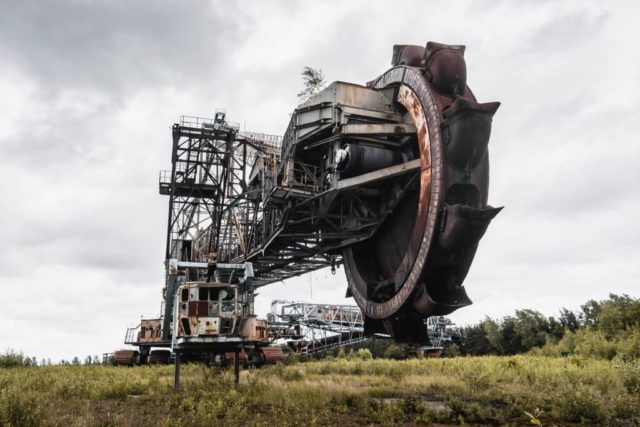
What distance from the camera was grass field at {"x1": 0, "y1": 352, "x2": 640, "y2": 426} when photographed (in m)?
10.6

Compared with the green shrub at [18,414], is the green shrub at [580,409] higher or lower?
lower

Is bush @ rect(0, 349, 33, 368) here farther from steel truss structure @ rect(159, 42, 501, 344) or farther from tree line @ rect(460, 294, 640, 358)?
tree line @ rect(460, 294, 640, 358)

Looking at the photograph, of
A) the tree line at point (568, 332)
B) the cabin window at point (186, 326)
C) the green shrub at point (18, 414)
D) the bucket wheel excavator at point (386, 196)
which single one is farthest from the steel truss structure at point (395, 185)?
the tree line at point (568, 332)

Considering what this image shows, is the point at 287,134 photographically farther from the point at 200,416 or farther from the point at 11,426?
the point at 11,426

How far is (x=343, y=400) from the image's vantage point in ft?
42.3

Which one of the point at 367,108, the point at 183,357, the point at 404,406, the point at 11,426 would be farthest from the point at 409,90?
the point at 183,357

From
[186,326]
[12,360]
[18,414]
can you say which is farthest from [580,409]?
[12,360]

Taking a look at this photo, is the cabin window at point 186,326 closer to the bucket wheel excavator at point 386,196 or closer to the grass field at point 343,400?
the bucket wheel excavator at point 386,196

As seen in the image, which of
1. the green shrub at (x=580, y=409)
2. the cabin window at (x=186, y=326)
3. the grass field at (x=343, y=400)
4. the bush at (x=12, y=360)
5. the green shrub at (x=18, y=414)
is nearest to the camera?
the green shrub at (x=18, y=414)

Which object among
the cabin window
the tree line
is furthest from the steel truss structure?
the tree line

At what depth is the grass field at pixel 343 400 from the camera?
1058 cm

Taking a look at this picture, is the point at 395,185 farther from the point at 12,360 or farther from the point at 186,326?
the point at 12,360

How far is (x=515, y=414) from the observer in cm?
1169

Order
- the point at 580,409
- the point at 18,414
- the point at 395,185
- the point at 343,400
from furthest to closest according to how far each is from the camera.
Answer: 1. the point at 395,185
2. the point at 343,400
3. the point at 580,409
4. the point at 18,414
